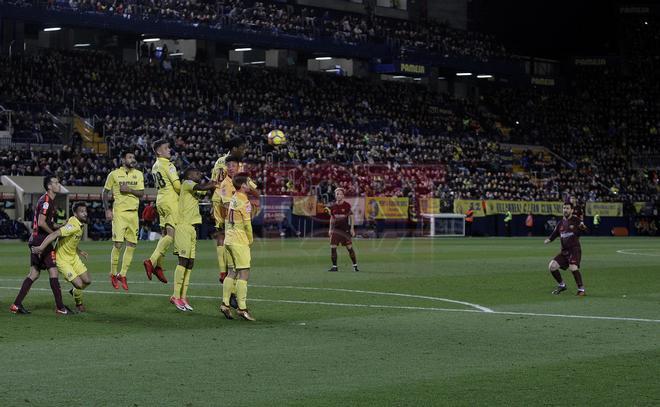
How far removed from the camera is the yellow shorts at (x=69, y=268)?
1604 centimetres

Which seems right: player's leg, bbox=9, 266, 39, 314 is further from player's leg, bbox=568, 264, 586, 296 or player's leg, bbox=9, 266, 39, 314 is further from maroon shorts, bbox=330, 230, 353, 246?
maroon shorts, bbox=330, 230, 353, 246

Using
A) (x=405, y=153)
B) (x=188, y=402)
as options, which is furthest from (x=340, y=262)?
(x=405, y=153)

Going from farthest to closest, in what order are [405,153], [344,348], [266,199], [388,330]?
1. [405,153]
2. [266,199]
3. [388,330]
4. [344,348]

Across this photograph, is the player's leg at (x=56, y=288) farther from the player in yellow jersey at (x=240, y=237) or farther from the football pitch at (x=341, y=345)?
the player in yellow jersey at (x=240, y=237)

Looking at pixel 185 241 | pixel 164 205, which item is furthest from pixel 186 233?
pixel 164 205

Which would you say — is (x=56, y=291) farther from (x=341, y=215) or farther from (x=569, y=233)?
(x=341, y=215)

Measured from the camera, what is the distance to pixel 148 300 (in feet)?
59.9

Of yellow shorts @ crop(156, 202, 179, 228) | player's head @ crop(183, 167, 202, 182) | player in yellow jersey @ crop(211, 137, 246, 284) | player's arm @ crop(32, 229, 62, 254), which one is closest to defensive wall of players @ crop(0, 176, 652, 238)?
player in yellow jersey @ crop(211, 137, 246, 284)

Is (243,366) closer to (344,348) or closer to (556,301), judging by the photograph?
(344,348)

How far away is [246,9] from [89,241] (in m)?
24.3

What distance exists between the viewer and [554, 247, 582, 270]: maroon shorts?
69.8ft

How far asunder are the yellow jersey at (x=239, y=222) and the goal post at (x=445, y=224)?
4435 centimetres

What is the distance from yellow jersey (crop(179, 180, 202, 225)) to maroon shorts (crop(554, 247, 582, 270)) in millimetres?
8125

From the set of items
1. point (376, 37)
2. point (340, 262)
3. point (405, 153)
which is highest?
point (376, 37)
